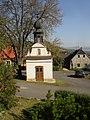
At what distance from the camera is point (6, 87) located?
742 inches

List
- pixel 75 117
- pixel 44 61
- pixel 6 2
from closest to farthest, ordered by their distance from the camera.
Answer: pixel 75 117
pixel 44 61
pixel 6 2

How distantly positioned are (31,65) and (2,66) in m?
20.8

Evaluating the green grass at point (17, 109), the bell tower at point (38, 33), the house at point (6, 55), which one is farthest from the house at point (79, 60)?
the green grass at point (17, 109)

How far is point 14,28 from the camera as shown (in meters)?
44.4

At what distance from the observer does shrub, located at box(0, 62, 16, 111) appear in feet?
61.3

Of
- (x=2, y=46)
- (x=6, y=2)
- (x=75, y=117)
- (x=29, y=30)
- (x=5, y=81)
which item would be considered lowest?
(x=75, y=117)

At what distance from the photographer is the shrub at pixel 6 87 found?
61.3 ft

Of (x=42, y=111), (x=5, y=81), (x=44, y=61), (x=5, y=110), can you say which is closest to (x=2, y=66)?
(x=5, y=81)

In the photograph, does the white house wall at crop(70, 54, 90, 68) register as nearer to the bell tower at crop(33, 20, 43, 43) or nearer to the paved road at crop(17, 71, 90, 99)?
the bell tower at crop(33, 20, 43, 43)

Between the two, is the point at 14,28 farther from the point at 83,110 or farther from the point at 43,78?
the point at 83,110

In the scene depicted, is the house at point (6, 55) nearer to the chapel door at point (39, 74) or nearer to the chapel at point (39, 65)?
the chapel at point (39, 65)

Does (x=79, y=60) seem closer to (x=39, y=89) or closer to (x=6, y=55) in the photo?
(x=6, y=55)

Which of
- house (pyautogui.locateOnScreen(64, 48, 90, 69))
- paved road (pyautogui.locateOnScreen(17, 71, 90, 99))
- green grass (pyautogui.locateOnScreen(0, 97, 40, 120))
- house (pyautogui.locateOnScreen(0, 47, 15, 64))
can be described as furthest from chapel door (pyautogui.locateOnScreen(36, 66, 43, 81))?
house (pyautogui.locateOnScreen(64, 48, 90, 69))

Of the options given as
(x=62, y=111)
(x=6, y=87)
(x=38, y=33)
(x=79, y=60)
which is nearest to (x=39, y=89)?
(x=38, y=33)
